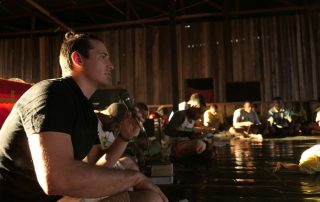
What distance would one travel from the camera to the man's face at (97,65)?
Answer: 1.36 metres

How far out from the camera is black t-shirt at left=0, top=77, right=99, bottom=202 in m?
1.09

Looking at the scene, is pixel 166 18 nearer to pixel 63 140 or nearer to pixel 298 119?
pixel 298 119

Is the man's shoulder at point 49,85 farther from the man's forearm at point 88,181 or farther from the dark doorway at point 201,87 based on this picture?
the dark doorway at point 201,87

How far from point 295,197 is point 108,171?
227 cm

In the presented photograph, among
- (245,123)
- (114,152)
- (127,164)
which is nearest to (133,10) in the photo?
(245,123)

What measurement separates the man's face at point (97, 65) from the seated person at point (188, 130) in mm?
3681

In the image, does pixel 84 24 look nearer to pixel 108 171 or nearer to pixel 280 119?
pixel 280 119

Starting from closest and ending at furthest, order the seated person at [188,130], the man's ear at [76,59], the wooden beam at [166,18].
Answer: the man's ear at [76,59] < the seated person at [188,130] < the wooden beam at [166,18]

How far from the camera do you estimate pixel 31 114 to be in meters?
1.08

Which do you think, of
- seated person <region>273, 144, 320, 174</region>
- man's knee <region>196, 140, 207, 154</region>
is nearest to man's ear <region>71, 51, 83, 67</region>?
seated person <region>273, 144, 320, 174</region>

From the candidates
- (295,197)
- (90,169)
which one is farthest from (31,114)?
(295,197)

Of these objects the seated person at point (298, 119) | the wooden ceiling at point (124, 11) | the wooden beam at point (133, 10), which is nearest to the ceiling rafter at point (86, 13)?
the wooden ceiling at point (124, 11)

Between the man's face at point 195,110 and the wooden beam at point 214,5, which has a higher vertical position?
the wooden beam at point 214,5

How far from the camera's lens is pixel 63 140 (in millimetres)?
1070
